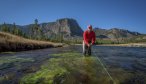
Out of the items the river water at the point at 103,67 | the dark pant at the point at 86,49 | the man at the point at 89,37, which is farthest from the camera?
the dark pant at the point at 86,49

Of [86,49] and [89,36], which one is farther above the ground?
[89,36]

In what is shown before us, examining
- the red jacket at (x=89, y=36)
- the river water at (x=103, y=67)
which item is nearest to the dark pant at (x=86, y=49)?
the red jacket at (x=89, y=36)

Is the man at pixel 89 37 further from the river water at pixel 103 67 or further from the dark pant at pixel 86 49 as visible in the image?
the river water at pixel 103 67

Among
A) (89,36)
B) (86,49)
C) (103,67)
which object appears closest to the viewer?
(103,67)

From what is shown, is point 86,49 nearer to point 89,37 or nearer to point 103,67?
point 89,37

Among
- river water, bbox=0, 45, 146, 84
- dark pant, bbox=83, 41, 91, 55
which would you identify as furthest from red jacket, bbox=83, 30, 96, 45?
river water, bbox=0, 45, 146, 84

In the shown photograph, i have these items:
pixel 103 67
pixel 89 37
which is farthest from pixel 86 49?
pixel 103 67

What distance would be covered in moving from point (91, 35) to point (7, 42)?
14965 millimetres

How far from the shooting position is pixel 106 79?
8500 millimetres

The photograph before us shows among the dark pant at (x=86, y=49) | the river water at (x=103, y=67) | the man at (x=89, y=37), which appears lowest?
the river water at (x=103, y=67)

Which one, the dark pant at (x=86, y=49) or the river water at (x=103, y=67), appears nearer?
the river water at (x=103, y=67)

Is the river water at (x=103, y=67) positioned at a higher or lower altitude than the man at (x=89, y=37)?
lower

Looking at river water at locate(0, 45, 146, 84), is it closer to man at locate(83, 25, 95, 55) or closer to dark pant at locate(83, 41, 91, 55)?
dark pant at locate(83, 41, 91, 55)

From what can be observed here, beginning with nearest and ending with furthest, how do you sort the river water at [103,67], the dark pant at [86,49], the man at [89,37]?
1. the river water at [103,67]
2. the man at [89,37]
3. the dark pant at [86,49]
